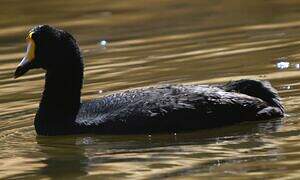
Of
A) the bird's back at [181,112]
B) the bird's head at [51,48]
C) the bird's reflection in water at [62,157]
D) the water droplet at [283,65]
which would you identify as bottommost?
the bird's reflection in water at [62,157]

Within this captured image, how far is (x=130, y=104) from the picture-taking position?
994 centimetres

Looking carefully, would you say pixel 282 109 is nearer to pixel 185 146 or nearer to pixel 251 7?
pixel 185 146

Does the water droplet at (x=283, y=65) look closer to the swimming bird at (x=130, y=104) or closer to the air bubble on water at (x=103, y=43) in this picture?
the swimming bird at (x=130, y=104)

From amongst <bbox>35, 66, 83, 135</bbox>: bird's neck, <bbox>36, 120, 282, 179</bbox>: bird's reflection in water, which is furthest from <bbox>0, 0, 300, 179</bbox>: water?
<bbox>35, 66, 83, 135</bbox>: bird's neck

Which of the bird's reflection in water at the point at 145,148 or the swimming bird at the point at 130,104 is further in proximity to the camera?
the swimming bird at the point at 130,104

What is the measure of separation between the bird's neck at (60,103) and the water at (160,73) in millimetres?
150

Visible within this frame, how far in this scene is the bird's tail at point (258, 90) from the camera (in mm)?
10008

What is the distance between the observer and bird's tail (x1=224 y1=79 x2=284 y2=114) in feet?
32.8

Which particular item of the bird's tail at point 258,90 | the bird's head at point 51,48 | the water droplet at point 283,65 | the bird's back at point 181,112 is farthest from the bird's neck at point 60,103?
the water droplet at point 283,65

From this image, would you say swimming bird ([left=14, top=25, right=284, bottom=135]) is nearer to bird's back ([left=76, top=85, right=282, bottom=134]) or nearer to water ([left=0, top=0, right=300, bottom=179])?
bird's back ([left=76, top=85, right=282, bottom=134])

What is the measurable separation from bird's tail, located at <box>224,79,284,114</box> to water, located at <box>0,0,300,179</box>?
0.69 ft

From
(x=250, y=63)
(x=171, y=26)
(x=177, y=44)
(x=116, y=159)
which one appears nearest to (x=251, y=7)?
(x=171, y=26)

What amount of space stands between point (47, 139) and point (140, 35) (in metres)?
6.26

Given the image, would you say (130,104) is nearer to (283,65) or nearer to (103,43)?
(283,65)
